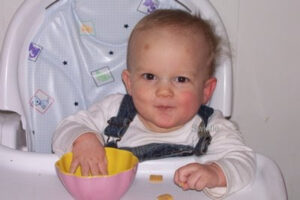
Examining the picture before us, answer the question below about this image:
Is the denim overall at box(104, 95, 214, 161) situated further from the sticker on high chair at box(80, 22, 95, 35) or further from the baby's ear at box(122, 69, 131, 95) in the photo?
the sticker on high chair at box(80, 22, 95, 35)

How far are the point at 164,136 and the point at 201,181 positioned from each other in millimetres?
217

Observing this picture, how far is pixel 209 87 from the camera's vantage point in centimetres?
105

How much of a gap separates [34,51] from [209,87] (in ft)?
1.21

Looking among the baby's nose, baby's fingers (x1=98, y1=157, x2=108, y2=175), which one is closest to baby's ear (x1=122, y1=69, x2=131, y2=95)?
the baby's nose

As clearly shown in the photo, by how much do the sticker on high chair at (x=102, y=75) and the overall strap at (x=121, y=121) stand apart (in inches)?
3.0

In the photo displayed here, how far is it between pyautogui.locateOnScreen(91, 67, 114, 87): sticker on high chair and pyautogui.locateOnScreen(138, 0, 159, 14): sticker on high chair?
0.15 m

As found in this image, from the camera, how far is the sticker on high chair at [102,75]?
44.4 inches

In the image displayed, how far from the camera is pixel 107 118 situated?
105cm

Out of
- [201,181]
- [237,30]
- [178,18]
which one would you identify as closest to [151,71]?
[178,18]

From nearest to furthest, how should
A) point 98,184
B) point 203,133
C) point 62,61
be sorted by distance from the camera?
point 98,184
point 203,133
point 62,61

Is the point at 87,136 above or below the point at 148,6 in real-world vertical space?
below

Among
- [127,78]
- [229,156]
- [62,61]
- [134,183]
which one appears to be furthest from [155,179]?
[62,61]

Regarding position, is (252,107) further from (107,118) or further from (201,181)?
(201,181)

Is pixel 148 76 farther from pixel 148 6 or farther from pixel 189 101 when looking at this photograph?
pixel 148 6
